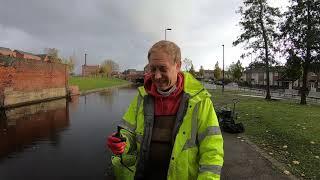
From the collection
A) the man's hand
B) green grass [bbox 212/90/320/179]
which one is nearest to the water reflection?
green grass [bbox 212/90/320/179]

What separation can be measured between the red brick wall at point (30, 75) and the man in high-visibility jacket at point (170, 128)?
2801 centimetres

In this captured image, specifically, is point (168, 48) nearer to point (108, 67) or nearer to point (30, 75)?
point (30, 75)

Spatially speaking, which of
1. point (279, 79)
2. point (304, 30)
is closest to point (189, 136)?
point (304, 30)

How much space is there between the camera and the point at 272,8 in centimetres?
3062

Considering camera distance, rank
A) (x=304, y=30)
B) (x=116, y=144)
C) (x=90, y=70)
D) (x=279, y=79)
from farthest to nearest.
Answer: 1. (x=90, y=70)
2. (x=279, y=79)
3. (x=304, y=30)
4. (x=116, y=144)

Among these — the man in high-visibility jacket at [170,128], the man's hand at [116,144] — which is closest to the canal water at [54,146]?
the man in high-visibility jacket at [170,128]

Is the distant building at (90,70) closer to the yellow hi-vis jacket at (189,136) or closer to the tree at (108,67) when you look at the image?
the tree at (108,67)

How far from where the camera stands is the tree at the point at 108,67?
499 feet

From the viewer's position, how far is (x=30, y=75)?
3553 centimetres

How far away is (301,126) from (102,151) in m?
8.57

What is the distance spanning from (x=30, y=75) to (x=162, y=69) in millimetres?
35937

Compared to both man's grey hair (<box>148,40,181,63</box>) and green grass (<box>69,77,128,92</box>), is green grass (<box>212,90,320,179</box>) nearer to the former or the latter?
man's grey hair (<box>148,40,181,63</box>)

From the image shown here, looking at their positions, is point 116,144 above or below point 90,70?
below

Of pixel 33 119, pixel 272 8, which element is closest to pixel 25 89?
pixel 33 119
